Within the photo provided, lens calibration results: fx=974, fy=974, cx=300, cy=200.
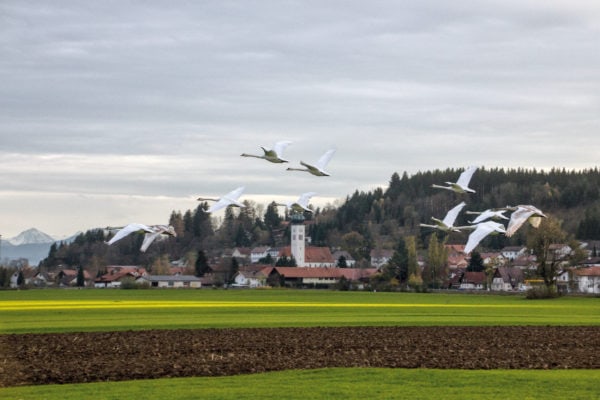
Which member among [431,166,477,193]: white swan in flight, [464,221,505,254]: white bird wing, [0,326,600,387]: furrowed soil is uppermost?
[431,166,477,193]: white swan in flight

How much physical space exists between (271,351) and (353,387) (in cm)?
1329

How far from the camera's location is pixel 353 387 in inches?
1320

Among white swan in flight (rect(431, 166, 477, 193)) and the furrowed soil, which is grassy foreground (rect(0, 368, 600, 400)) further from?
white swan in flight (rect(431, 166, 477, 193))

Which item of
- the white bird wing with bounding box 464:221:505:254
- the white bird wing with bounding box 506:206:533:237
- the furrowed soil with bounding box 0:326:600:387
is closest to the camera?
the white bird wing with bounding box 506:206:533:237

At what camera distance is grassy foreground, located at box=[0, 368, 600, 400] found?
31.5 metres

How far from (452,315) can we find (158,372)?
48.3 m

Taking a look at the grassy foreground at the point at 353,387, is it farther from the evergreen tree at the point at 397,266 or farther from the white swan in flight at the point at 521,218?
the evergreen tree at the point at 397,266

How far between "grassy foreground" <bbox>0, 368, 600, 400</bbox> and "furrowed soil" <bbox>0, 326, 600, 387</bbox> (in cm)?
222

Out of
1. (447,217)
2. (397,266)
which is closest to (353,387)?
(447,217)

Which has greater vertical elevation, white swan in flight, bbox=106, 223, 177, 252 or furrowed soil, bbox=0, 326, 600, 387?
white swan in flight, bbox=106, 223, 177, 252

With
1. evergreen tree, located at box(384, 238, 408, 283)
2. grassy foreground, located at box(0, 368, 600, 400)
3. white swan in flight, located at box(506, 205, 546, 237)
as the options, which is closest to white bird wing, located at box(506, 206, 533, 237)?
white swan in flight, located at box(506, 205, 546, 237)

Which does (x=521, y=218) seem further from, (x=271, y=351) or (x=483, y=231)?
(x=271, y=351)

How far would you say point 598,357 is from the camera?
144 feet

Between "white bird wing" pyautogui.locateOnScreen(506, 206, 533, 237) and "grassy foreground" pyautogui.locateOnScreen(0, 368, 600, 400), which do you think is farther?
"grassy foreground" pyautogui.locateOnScreen(0, 368, 600, 400)
